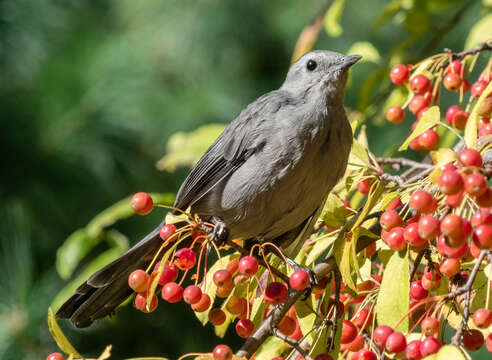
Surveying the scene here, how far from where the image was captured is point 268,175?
2.43m

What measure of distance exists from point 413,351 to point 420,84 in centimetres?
114

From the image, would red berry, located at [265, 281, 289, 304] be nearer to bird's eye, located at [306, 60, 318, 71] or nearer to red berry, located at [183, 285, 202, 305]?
red berry, located at [183, 285, 202, 305]

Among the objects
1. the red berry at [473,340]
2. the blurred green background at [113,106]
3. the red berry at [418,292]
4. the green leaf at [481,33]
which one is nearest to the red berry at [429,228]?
the red berry at [473,340]

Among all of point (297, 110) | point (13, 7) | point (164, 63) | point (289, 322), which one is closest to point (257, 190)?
point (297, 110)

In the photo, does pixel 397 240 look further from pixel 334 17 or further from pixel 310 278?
pixel 334 17

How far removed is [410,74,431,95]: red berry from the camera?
91.1 inches

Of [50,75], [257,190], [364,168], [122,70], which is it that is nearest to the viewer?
[364,168]

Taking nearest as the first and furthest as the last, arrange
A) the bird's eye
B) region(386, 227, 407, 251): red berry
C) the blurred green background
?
region(386, 227, 407, 251): red berry → the bird's eye → the blurred green background

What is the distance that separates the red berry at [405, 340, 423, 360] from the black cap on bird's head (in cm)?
141

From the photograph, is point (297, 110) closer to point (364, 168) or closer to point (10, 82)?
point (364, 168)

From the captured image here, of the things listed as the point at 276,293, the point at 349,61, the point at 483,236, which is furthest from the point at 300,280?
the point at 349,61

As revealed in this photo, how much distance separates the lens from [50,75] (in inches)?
225

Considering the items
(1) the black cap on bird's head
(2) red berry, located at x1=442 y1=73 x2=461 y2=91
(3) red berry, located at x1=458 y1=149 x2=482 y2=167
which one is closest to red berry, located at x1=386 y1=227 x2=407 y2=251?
(3) red berry, located at x1=458 y1=149 x2=482 y2=167

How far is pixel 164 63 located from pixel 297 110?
4.77 metres
